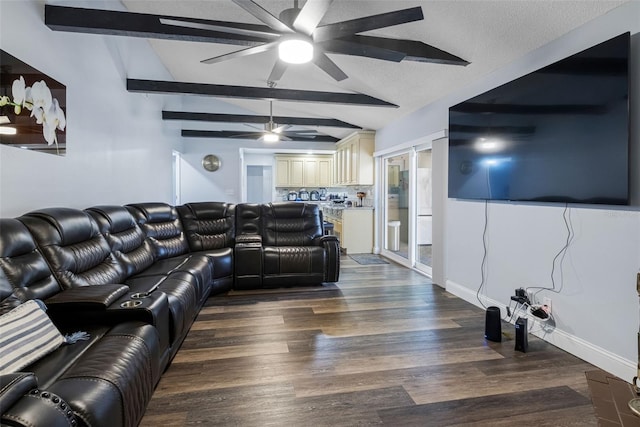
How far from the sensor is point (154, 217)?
3.72 metres

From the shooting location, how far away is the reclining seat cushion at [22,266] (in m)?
1.67

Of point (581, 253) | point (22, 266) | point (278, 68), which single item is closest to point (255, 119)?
point (278, 68)

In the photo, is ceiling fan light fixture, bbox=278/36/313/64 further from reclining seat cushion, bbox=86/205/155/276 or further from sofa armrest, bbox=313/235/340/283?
sofa armrest, bbox=313/235/340/283

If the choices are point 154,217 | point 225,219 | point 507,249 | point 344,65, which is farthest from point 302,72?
point 507,249

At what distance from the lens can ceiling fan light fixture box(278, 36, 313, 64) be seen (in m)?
2.19

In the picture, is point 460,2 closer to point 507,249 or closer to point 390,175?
point 507,249

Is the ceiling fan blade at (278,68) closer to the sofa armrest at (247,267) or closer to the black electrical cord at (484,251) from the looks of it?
the sofa armrest at (247,267)

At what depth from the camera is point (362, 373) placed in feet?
7.05

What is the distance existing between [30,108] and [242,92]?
2.39 m

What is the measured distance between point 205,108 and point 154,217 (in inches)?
172

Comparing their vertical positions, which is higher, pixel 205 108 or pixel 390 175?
pixel 205 108

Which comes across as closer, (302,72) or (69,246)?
(69,246)

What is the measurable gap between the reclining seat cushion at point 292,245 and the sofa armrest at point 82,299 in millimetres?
2253

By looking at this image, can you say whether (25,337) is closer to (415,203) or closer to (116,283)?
(116,283)
